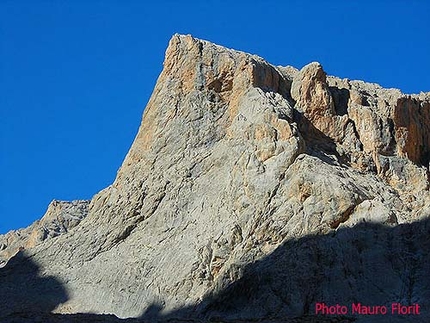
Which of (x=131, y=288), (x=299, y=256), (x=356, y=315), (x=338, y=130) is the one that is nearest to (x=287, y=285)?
(x=299, y=256)

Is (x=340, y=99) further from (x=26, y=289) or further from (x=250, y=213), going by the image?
(x=26, y=289)

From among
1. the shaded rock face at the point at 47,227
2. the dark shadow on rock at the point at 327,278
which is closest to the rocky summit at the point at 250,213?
the dark shadow on rock at the point at 327,278

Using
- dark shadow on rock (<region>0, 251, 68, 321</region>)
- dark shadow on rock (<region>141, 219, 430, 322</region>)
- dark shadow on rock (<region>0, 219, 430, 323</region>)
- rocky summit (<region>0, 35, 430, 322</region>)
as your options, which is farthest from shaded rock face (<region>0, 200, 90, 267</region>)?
dark shadow on rock (<region>141, 219, 430, 322</region>)

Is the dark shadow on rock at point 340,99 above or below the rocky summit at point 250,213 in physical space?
above

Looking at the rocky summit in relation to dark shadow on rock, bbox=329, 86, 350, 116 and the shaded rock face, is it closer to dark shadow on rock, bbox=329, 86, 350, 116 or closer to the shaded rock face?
dark shadow on rock, bbox=329, 86, 350, 116

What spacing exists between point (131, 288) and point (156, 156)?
915 cm

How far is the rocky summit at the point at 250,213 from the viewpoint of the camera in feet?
114

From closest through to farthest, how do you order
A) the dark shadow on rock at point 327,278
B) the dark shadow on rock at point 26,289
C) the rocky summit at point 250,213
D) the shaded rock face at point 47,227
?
the dark shadow on rock at point 327,278 < the rocky summit at point 250,213 < the dark shadow on rock at point 26,289 < the shaded rock face at point 47,227

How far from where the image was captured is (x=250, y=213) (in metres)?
39.5

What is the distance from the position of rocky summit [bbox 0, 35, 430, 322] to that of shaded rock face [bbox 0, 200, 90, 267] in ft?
76.2

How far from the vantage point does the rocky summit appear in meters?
34.8

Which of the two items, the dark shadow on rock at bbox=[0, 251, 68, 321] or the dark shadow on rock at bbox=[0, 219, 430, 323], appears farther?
the dark shadow on rock at bbox=[0, 251, 68, 321]

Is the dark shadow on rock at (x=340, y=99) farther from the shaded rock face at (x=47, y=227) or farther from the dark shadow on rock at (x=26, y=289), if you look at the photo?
the shaded rock face at (x=47, y=227)

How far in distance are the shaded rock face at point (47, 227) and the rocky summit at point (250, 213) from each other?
2321 centimetres
